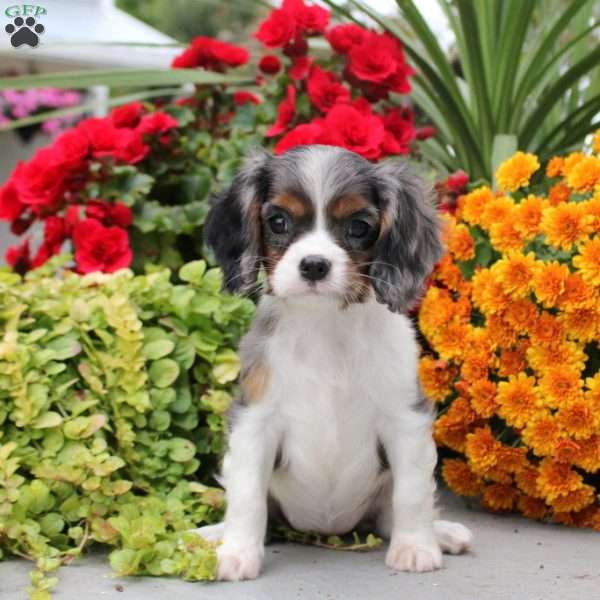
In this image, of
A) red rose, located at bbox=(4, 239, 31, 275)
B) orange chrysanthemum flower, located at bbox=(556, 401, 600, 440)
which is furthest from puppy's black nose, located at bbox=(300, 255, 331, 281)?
red rose, located at bbox=(4, 239, 31, 275)

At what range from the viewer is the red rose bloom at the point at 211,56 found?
5066 millimetres

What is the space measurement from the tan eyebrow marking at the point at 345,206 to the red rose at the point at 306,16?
195 cm

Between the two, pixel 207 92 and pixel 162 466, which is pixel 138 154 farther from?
pixel 162 466

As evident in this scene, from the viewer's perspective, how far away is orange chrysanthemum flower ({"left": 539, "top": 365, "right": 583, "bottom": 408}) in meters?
3.48

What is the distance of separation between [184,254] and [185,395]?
1290 mm

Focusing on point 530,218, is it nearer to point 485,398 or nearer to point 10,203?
point 485,398

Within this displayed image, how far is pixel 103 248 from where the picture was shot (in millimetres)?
4508

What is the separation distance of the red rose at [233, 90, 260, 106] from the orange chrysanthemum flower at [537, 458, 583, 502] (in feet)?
8.03

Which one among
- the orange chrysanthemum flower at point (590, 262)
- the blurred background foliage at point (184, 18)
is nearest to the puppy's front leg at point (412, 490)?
the orange chrysanthemum flower at point (590, 262)

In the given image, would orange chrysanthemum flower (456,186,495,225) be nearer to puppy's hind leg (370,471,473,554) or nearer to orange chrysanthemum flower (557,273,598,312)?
orange chrysanthemum flower (557,273,598,312)

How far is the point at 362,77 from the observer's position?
4.63 meters

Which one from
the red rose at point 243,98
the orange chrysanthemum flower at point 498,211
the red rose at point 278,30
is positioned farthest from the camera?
the red rose at point 243,98

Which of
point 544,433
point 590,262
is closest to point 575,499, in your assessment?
point 544,433

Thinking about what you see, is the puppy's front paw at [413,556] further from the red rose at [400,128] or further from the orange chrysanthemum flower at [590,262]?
the red rose at [400,128]
